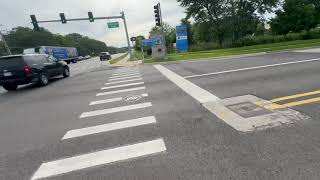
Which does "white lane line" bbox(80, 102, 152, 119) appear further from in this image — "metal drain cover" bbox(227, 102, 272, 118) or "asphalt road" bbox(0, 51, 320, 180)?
"metal drain cover" bbox(227, 102, 272, 118)

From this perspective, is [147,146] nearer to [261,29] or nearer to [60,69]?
[60,69]

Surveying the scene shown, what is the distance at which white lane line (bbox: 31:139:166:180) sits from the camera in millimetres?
3642

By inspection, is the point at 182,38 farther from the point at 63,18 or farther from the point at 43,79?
the point at 43,79

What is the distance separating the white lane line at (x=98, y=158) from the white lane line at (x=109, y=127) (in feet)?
3.44

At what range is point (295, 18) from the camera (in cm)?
4228

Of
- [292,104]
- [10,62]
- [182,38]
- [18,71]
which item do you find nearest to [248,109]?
[292,104]

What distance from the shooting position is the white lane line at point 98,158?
3642 millimetres

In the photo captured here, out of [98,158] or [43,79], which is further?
[43,79]

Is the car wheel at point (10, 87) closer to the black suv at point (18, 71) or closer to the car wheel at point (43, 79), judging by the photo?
the black suv at point (18, 71)

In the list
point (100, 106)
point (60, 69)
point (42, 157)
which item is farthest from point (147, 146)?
point (60, 69)

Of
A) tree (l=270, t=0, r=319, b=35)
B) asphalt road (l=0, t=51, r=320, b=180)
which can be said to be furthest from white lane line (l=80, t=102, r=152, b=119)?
tree (l=270, t=0, r=319, b=35)

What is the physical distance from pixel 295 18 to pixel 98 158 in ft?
156

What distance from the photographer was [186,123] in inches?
201

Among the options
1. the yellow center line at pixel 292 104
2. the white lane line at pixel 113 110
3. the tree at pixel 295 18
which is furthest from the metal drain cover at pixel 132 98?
the tree at pixel 295 18
